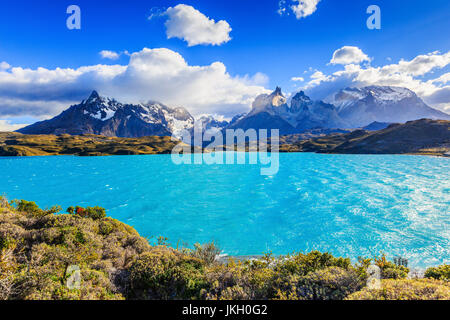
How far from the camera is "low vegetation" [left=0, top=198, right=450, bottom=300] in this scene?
747 cm

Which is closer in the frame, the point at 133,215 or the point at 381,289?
the point at 381,289

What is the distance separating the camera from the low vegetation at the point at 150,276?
747cm

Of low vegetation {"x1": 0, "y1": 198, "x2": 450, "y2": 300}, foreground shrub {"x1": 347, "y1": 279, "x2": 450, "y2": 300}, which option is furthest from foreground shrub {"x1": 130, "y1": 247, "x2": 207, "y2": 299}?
foreground shrub {"x1": 347, "y1": 279, "x2": 450, "y2": 300}

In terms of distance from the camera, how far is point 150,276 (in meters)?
9.50

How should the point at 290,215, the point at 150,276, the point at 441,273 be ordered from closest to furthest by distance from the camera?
the point at 150,276
the point at 441,273
the point at 290,215

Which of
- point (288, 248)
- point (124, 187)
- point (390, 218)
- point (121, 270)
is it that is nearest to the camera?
point (121, 270)

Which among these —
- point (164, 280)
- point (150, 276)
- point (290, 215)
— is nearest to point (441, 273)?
point (164, 280)

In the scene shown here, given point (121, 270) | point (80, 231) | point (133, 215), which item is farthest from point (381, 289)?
point (133, 215)

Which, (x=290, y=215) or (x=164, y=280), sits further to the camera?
(x=290, y=215)

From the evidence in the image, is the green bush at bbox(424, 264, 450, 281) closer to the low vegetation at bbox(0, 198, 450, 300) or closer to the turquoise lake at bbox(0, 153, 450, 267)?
the low vegetation at bbox(0, 198, 450, 300)

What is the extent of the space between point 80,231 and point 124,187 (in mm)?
45167

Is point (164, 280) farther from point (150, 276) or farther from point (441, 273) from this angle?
point (441, 273)
